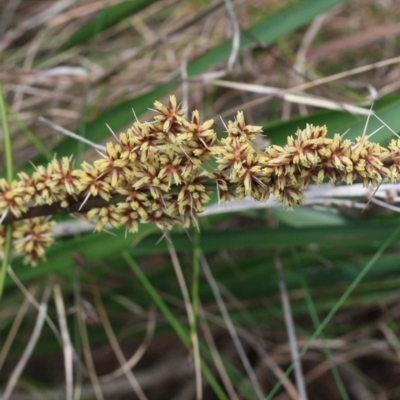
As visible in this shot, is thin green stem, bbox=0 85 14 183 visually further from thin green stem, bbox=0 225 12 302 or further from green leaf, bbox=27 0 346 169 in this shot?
green leaf, bbox=27 0 346 169

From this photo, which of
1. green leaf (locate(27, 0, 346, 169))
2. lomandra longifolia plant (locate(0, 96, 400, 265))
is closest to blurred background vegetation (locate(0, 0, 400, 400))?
green leaf (locate(27, 0, 346, 169))

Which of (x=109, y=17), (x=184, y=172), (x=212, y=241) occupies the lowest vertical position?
(x=184, y=172)

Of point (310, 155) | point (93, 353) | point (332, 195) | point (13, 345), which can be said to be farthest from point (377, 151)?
point (93, 353)

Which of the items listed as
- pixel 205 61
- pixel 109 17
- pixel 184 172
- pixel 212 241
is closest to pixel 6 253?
pixel 184 172

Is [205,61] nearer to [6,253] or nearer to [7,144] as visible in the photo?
[7,144]

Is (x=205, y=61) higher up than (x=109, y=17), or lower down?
lower down

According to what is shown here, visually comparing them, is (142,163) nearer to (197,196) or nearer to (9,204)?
(197,196)
